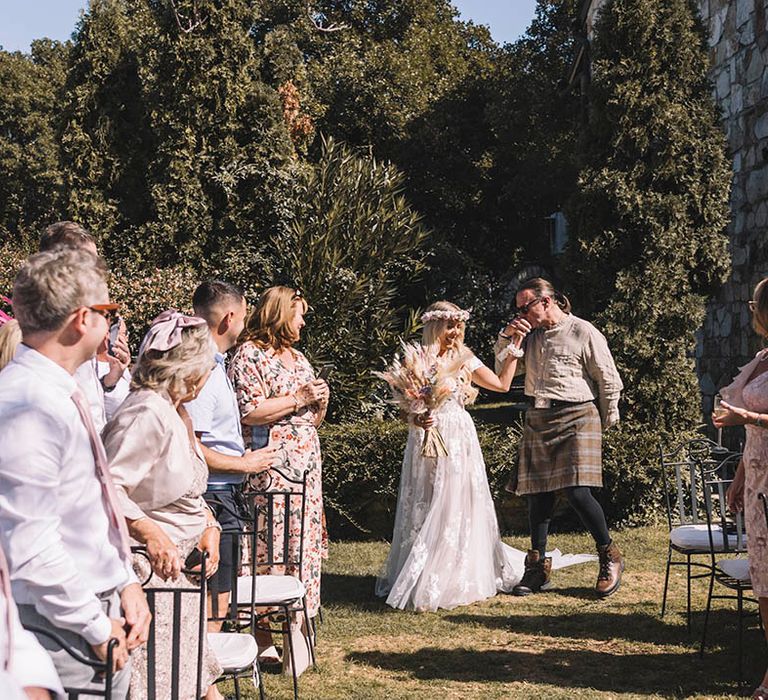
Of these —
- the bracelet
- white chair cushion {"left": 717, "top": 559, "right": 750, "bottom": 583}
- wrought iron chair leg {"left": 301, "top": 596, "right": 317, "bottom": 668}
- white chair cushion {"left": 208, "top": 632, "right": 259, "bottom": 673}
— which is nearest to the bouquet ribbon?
the bracelet

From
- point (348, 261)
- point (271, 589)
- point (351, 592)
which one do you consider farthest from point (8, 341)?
point (348, 261)

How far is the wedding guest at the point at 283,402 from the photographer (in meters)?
5.50

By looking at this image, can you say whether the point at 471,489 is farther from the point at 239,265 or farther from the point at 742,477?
the point at 239,265

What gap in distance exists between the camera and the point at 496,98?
65.4ft

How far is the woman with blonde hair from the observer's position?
272 inches

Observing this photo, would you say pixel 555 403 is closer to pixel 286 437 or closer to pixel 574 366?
pixel 574 366

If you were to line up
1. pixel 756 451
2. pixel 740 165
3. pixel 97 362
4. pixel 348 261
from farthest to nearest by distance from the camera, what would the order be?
1. pixel 348 261
2. pixel 740 165
3. pixel 756 451
4. pixel 97 362

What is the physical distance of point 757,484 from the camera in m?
4.71

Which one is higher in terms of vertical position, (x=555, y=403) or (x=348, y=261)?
(x=348, y=261)

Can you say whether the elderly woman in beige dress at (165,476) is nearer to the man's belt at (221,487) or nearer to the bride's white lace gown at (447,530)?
the man's belt at (221,487)

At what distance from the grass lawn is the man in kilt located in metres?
0.36

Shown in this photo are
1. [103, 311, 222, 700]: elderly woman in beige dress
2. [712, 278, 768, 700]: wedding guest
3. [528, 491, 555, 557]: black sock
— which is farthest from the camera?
[528, 491, 555, 557]: black sock

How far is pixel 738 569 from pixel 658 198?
17.1 ft

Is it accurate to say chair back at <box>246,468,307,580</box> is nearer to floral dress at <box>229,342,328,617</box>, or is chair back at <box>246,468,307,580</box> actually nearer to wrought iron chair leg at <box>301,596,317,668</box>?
floral dress at <box>229,342,328,617</box>
